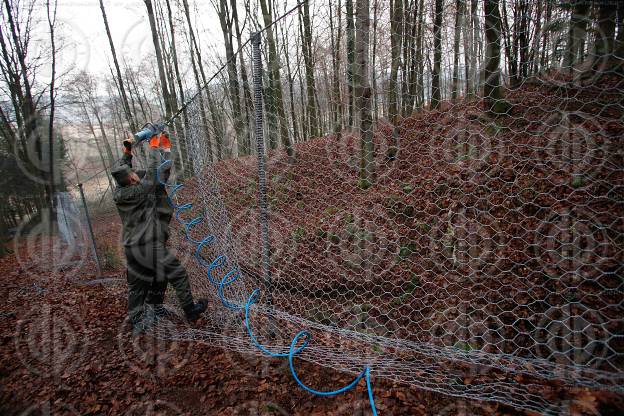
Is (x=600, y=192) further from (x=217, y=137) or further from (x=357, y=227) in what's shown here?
(x=217, y=137)

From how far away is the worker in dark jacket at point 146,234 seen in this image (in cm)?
288

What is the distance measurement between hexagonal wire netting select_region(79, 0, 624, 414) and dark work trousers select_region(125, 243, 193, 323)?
31cm

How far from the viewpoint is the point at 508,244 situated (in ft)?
9.21

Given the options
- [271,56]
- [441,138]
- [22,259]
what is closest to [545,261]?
[441,138]

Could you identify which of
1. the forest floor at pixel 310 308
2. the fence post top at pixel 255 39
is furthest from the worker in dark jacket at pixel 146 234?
the fence post top at pixel 255 39

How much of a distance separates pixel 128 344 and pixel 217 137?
9.57ft

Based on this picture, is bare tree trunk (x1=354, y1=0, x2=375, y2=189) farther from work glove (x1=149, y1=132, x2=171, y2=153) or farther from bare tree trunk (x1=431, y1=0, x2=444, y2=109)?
work glove (x1=149, y1=132, x2=171, y2=153)

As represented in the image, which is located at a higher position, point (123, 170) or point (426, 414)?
point (123, 170)

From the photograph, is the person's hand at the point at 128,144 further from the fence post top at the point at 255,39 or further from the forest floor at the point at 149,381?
the forest floor at the point at 149,381

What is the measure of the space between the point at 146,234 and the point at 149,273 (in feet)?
1.41

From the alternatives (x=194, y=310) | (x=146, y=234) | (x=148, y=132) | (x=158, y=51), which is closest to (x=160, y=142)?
(x=148, y=132)

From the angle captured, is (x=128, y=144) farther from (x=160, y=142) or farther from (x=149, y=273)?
(x=149, y=273)

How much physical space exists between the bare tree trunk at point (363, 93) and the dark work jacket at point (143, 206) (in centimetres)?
228

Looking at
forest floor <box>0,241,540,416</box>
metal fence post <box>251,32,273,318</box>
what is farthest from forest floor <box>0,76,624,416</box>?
metal fence post <box>251,32,273,318</box>
